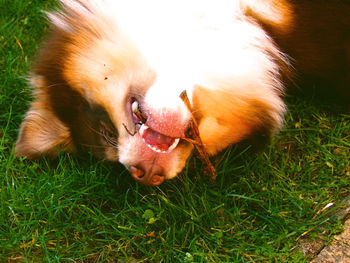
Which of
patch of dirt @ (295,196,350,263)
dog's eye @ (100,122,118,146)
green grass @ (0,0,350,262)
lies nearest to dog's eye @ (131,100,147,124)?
dog's eye @ (100,122,118,146)

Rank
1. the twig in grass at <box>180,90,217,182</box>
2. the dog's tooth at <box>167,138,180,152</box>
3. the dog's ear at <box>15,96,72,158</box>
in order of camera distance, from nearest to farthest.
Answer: the twig in grass at <box>180,90,217,182</box> → the dog's tooth at <box>167,138,180,152</box> → the dog's ear at <box>15,96,72,158</box>

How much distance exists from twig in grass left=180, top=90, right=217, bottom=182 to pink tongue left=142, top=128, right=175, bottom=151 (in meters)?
0.09

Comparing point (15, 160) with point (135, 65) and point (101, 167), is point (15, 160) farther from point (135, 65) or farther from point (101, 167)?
point (135, 65)

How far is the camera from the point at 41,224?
7.36ft

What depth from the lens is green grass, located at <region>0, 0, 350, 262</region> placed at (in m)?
2.15

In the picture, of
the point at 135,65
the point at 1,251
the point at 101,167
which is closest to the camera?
the point at 135,65

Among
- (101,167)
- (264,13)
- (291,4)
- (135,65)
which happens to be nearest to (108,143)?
(101,167)

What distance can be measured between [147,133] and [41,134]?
0.66 metres

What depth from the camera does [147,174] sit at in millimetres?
2068

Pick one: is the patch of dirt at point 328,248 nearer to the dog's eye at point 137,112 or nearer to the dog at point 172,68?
the dog at point 172,68

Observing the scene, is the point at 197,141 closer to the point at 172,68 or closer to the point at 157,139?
the point at 157,139

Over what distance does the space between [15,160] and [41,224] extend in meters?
0.41

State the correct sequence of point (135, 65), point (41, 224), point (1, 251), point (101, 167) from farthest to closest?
point (101, 167)
point (41, 224)
point (1, 251)
point (135, 65)

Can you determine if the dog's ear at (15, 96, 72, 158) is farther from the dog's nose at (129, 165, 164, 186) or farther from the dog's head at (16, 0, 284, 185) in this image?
the dog's nose at (129, 165, 164, 186)
